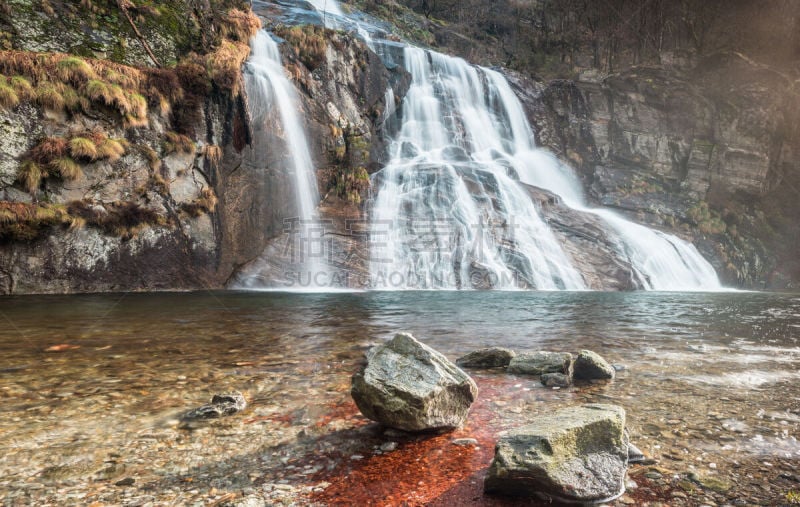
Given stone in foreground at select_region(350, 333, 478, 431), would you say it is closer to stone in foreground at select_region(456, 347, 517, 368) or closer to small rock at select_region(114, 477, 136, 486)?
small rock at select_region(114, 477, 136, 486)

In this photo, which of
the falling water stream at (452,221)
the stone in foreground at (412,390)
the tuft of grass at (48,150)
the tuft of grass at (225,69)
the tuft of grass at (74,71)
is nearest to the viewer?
the stone in foreground at (412,390)

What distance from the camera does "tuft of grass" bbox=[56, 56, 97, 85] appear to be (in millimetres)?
11320

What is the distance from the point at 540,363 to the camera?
448 cm

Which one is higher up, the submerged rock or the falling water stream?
the falling water stream

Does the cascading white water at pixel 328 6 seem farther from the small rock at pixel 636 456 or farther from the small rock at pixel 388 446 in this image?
the small rock at pixel 636 456

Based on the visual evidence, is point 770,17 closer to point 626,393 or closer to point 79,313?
point 626,393

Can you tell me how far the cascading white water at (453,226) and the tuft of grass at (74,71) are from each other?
9802 mm

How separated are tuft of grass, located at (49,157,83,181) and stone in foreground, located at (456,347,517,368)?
1175cm

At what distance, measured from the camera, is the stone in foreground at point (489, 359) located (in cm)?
479

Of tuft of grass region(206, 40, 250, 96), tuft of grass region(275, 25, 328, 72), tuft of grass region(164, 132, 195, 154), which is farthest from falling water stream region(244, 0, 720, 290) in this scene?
tuft of grass region(164, 132, 195, 154)

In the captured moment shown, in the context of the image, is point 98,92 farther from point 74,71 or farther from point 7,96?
point 7,96

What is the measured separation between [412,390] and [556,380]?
1.85m

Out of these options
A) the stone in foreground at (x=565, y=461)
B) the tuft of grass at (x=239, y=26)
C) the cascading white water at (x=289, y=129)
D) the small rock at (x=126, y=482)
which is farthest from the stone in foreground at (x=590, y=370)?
the tuft of grass at (x=239, y=26)

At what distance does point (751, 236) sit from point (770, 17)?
1689 cm
